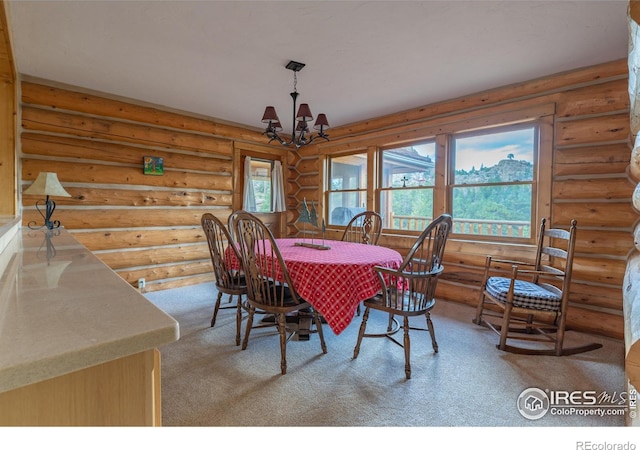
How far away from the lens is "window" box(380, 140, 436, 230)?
402 centimetres

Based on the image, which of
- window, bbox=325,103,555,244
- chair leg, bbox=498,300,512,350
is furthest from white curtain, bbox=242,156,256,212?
chair leg, bbox=498,300,512,350

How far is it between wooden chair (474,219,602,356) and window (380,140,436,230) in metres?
1.20

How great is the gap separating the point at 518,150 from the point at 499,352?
216 centimetres

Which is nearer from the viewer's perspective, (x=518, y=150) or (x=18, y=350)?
(x=18, y=350)

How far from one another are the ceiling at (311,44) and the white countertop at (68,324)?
1.99 meters

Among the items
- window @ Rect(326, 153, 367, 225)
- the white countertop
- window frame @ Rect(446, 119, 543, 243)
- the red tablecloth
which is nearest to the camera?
the white countertop

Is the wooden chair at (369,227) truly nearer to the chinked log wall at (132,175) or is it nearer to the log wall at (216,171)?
the log wall at (216,171)

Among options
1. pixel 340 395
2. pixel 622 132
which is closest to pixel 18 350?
pixel 340 395

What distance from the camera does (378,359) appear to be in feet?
7.41

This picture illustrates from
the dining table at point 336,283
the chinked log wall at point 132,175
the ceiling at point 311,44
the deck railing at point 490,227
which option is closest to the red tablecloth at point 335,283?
the dining table at point 336,283

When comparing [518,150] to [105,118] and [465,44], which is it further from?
[105,118]

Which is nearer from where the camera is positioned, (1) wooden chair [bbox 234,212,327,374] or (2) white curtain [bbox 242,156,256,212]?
(1) wooden chair [bbox 234,212,327,374]

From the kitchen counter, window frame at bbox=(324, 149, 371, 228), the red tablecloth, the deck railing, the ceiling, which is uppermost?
the ceiling

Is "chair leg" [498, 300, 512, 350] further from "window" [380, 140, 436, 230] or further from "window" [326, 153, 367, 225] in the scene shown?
"window" [326, 153, 367, 225]
